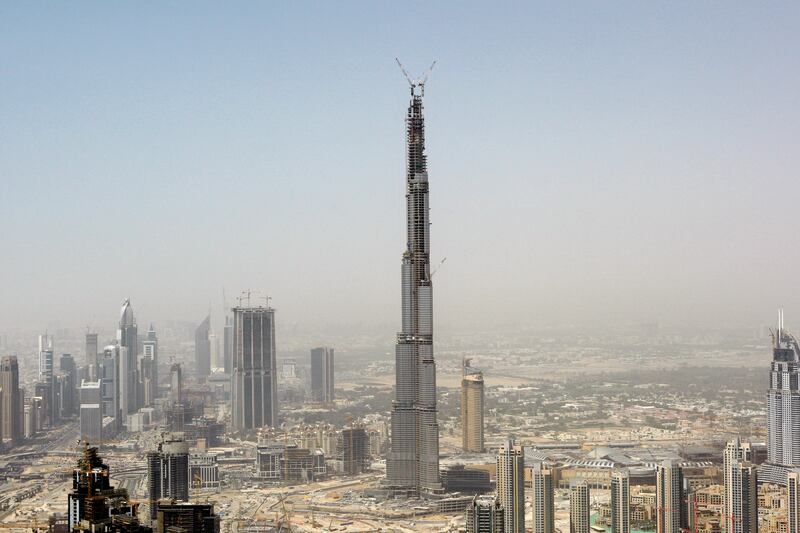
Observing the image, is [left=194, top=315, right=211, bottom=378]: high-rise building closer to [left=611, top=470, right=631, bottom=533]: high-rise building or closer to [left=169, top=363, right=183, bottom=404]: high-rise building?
[left=169, top=363, right=183, bottom=404]: high-rise building

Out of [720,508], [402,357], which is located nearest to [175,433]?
[402,357]

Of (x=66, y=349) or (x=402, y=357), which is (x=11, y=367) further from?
(x=402, y=357)

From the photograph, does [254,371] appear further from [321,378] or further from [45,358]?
[45,358]

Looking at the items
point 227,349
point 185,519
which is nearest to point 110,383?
point 227,349

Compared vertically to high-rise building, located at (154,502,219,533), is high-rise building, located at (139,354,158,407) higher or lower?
higher

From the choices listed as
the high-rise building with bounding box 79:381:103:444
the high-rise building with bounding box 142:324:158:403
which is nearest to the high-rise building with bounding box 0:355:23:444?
the high-rise building with bounding box 79:381:103:444
